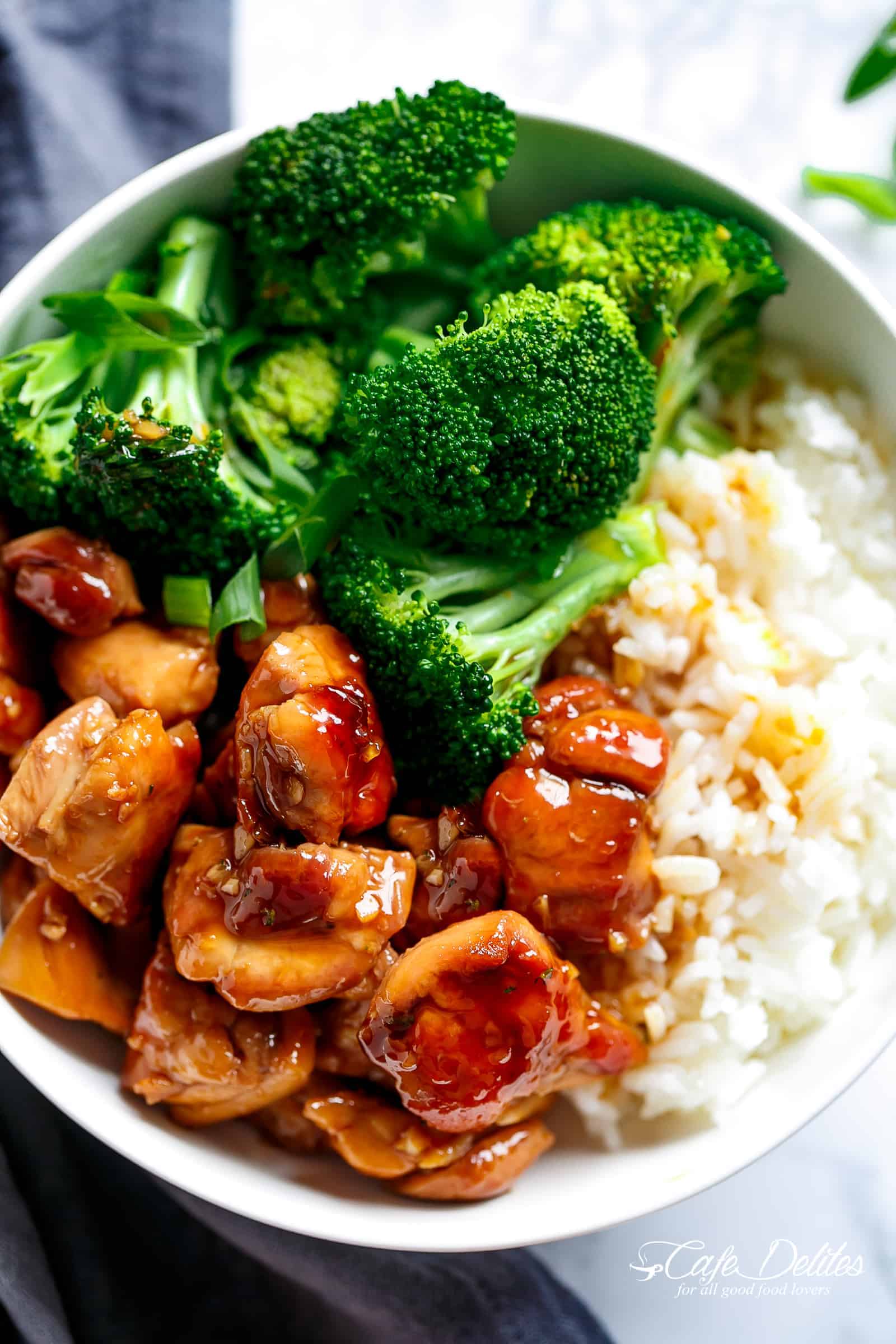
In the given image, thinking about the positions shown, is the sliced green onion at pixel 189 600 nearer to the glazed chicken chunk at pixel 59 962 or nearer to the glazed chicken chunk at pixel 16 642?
the glazed chicken chunk at pixel 16 642

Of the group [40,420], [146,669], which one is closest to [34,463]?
[40,420]

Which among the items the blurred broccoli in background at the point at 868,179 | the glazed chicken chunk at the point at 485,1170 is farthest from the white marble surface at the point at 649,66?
the glazed chicken chunk at the point at 485,1170

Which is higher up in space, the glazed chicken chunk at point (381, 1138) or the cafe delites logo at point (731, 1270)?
the glazed chicken chunk at point (381, 1138)

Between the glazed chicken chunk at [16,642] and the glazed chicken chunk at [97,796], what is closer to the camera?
the glazed chicken chunk at [97,796]

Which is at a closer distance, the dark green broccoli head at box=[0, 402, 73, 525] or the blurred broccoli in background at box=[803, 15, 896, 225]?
the dark green broccoli head at box=[0, 402, 73, 525]

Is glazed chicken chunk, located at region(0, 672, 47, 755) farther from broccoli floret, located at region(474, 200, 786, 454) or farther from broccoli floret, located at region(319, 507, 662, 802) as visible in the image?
broccoli floret, located at region(474, 200, 786, 454)

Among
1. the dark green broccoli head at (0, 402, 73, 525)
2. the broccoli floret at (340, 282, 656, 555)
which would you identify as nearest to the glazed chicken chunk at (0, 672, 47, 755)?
the dark green broccoli head at (0, 402, 73, 525)

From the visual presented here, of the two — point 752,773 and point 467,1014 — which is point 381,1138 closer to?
point 467,1014
